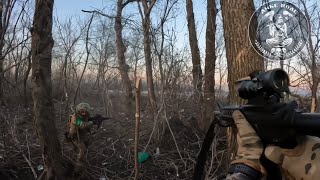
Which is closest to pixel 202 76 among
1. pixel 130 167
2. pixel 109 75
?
pixel 130 167

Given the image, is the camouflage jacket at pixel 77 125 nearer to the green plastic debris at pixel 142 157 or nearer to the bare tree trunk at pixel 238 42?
the green plastic debris at pixel 142 157

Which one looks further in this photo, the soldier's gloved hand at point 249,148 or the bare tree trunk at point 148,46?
the bare tree trunk at point 148,46

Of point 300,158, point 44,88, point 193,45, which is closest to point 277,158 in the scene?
point 300,158

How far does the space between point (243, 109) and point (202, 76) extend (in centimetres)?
711

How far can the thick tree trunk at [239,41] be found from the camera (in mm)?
3738

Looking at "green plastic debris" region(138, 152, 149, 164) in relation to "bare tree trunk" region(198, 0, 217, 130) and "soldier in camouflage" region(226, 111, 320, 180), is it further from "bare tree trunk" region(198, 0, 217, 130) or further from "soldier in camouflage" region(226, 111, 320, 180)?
"soldier in camouflage" region(226, 111, 320, 180)

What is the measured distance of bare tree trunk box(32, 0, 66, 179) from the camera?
17.1 ft

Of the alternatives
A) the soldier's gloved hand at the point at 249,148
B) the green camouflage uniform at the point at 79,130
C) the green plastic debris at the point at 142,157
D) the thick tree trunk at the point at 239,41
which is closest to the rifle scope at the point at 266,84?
the soldier's gloved hand at the point at 249,148

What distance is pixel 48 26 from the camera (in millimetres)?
5277

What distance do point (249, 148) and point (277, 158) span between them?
0.10 metres

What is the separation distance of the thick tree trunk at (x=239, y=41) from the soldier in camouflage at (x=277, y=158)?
7.89 feet

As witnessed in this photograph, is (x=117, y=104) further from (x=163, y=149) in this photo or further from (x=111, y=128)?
(x=163, y=149)

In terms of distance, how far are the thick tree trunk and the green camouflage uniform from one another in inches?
113

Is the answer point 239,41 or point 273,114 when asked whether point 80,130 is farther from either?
point 273,114
